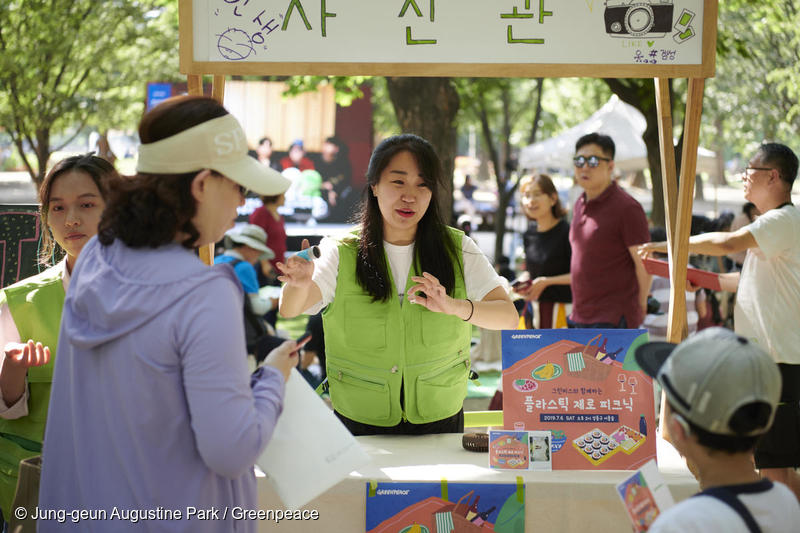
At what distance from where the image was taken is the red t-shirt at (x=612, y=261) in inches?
199

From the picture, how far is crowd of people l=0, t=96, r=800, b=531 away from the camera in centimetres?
147

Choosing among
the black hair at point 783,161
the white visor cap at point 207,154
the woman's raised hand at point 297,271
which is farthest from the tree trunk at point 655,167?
the white visor cap at point 207,154

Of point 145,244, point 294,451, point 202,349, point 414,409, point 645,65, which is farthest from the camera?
point 645,65

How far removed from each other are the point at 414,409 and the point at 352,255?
0.59m

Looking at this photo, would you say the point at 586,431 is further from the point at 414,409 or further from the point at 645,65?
the point at 645,65

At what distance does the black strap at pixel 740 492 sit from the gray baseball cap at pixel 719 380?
0.31 feet

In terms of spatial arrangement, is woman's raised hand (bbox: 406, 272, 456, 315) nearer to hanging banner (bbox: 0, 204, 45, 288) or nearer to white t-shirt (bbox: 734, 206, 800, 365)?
hanging banner (bbox: 0, 204, 45, 288)

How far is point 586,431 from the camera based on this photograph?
8.69ft

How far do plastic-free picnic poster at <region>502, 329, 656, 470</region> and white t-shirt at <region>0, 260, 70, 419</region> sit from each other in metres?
1.46

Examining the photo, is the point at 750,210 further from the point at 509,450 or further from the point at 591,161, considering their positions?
the point at 509,450

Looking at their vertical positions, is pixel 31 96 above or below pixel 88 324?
above

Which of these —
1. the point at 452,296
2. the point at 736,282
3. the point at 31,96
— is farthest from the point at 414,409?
the point at 31,96

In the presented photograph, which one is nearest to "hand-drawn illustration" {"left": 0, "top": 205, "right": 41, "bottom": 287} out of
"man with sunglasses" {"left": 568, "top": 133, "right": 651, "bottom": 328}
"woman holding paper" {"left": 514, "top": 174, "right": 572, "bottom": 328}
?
"man with sunglasses" {"left": 568, "top": 133, "right": 651, "bottom": 328}

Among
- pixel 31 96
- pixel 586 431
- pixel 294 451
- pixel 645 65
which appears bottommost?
pixel 586 431
